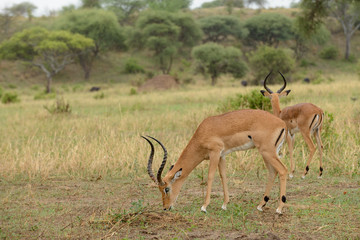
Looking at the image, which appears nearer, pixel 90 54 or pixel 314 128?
pixel 314 128

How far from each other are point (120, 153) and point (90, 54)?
3336 centimetres

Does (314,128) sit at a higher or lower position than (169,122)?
higher

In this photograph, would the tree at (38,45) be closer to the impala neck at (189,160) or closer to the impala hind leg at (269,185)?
the impala neck at (189,160)

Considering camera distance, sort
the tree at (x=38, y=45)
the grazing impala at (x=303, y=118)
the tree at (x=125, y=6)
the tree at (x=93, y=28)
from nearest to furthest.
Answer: the grazing impala at (x=303, y=118) < the tree at (x=38, y=45) < the tree at (x=93, y=28) < the tree at (x=125, y=6)

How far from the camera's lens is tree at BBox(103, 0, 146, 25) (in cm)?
4841

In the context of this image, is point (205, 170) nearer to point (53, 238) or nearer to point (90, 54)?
point (53, 238)

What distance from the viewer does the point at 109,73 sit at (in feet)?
128

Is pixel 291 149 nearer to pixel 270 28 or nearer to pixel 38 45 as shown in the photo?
pixel 38 45

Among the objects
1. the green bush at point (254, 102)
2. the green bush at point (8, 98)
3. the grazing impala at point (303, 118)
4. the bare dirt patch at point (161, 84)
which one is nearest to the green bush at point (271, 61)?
the bare dirt patch at point (161, 84)

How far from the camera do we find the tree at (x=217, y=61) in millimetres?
28969

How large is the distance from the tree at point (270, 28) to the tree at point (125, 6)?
42.6 feet

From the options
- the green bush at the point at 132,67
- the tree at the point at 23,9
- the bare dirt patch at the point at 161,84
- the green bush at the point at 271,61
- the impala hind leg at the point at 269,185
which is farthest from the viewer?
the tree at the point at 23,9

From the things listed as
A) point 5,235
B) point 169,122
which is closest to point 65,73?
point 169,122

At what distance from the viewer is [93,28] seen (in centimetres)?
3703
